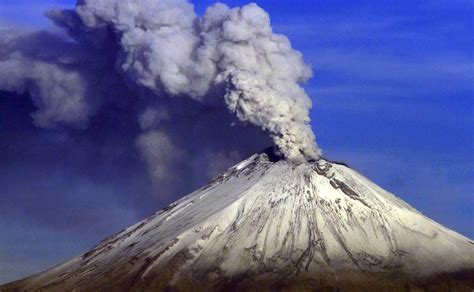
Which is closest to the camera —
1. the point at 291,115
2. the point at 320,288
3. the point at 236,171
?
the point at 320,288

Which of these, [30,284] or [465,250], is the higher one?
[30,284]

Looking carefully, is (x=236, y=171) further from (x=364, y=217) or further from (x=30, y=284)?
(x=30, y=284)

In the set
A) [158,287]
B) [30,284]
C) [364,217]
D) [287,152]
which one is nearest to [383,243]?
[364,217]

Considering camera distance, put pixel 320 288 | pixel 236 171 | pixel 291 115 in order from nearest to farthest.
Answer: pixel 320 288 → pixel 291 115 → pixel 236 171

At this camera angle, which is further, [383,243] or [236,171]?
[236,171]

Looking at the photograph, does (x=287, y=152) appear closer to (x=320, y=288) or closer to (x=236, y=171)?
(x=236, y=171)

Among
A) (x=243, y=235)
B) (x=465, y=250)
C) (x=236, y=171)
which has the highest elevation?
(x=236, y=171)

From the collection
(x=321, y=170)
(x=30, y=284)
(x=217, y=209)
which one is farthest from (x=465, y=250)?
(x=30, y=284)
